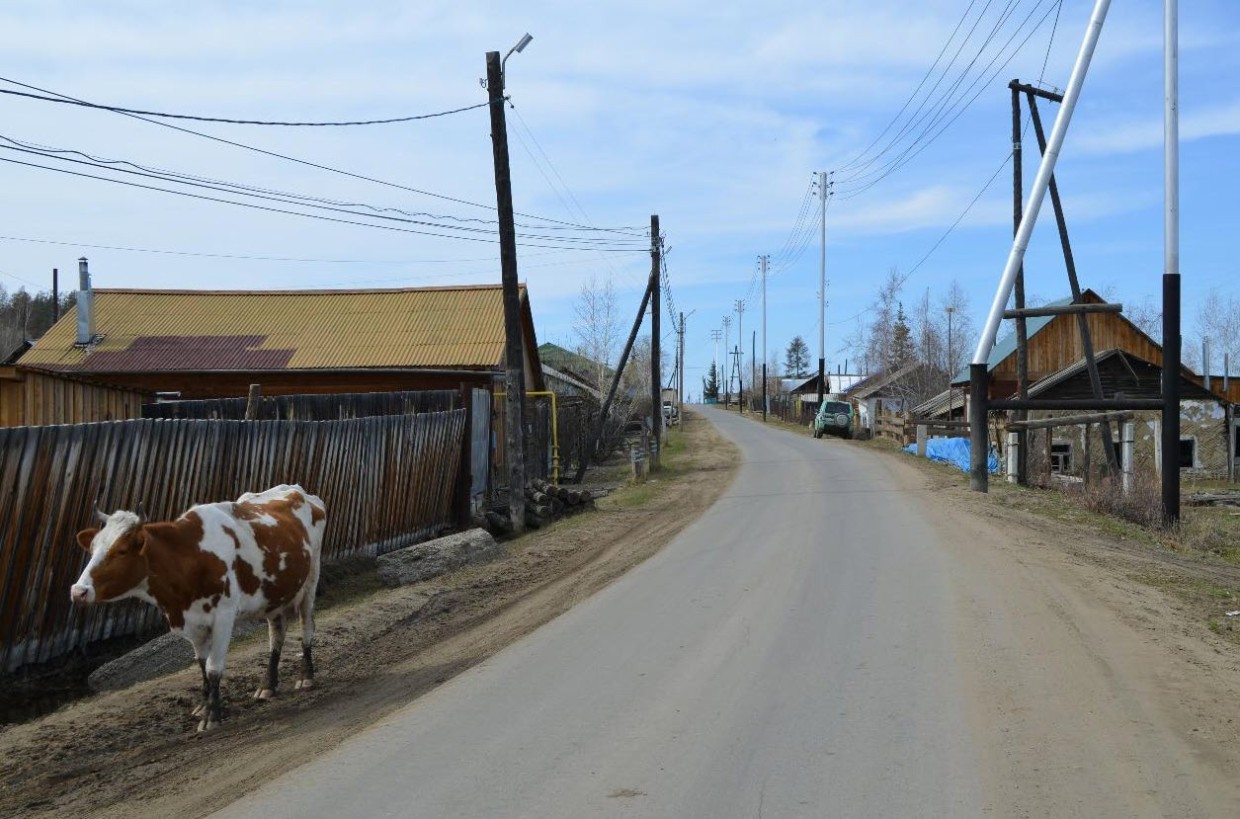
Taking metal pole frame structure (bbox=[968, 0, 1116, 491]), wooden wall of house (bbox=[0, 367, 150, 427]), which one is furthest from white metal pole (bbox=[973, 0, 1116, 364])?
wooden wall of house (bbox=[0, 367, 150, 427])

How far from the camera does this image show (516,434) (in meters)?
18.0

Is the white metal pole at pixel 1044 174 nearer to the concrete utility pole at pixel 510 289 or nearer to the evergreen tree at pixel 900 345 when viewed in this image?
the concrete utility pole at pixel 510 289

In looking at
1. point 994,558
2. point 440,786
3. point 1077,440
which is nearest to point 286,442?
point 440,786

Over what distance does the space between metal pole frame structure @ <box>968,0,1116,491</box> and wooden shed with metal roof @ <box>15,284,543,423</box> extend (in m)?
12.0

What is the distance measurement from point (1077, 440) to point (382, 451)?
28208 mm

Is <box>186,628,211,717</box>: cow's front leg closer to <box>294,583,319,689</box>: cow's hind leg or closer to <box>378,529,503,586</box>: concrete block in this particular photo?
→ <box>294,583,319,689</box>: cow's hind leg

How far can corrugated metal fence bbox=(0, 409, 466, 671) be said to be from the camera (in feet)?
27.6

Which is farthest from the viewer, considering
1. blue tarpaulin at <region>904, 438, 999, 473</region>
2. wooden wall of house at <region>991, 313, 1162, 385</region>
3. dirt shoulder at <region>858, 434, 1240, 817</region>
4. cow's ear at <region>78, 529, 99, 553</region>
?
wooden wall of house at <region>991, 313, 1162, 385</region>

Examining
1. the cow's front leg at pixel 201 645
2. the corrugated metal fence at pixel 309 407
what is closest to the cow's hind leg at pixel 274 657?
the cow's front leg at pixel 201 645

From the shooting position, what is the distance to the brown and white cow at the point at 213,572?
6766 mm

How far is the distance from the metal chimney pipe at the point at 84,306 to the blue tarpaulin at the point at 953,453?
86.6 ft

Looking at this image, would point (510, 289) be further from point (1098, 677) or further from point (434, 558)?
point (1098, 677)

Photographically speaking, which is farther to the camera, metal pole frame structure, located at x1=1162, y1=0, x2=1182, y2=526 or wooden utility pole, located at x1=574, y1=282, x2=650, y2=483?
wooden utility pole, located at x1=574, y1=282, x2=650, y2=483

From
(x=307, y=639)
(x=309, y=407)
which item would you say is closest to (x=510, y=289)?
(x=309, y=407)
